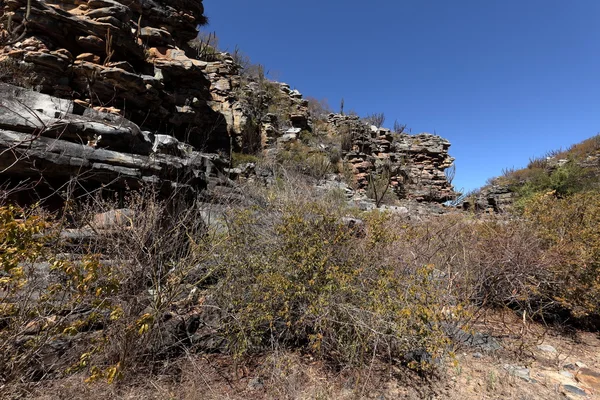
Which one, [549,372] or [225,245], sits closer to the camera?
[549,372]

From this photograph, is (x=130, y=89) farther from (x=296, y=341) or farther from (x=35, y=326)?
(x=296, y=341)

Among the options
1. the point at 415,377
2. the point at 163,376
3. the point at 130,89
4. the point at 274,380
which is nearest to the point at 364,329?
the point at 415,377

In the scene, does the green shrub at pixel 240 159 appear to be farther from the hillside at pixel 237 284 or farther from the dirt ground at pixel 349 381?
the dirt ground at pixel 349 381

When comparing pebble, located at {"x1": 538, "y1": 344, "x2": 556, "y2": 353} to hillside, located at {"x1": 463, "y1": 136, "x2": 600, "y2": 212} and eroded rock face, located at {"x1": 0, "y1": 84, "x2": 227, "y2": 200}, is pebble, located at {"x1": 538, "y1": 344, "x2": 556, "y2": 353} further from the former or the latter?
hillside, located at {"x1": 463, "y1": 136, "x2": 600, "y2": 212}

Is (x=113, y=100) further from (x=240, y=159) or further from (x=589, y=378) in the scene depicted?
(x=589, y=378)

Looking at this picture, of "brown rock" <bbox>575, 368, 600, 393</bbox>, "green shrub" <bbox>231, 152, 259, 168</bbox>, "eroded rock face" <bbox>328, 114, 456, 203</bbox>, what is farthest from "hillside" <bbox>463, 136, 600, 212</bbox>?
"green shrub" <bbox>231, 152, 259, 168</bbox>

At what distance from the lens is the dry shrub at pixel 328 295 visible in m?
2.69

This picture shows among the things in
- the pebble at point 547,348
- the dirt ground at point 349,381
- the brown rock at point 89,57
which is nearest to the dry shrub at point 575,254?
the pebble at point 547,348

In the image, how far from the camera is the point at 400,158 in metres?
18.4

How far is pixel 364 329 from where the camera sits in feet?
8.98

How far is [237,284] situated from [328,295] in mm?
1058

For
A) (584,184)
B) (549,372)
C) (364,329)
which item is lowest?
(549,372)

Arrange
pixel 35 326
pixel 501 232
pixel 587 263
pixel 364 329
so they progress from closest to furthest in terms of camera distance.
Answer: pixel 35 326 < pixel 364 329 < pixel 587 263 < pixel 501 232

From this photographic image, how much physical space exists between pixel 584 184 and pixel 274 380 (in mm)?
15394
